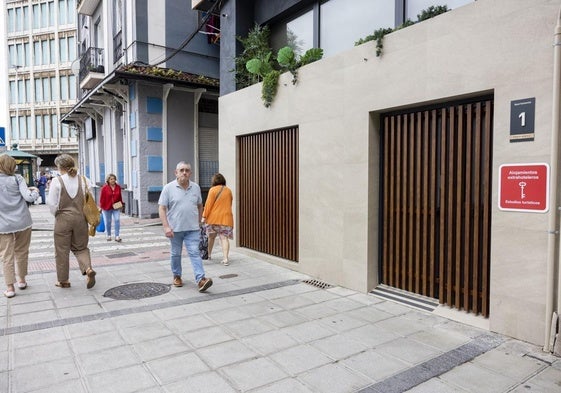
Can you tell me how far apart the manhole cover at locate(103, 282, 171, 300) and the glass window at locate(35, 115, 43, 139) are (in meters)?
41.8

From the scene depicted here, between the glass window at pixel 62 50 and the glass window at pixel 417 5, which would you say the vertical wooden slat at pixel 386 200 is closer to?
the glass window at pixel 417 5

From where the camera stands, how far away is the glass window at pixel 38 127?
135 feet

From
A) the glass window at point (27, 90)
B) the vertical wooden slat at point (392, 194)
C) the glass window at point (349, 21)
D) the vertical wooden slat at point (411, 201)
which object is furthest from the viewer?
the glass window at point (27, 90)

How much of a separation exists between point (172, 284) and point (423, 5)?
17.8 ft

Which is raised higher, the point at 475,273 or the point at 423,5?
the point at 423,5

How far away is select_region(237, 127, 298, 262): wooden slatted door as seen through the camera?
298 inches

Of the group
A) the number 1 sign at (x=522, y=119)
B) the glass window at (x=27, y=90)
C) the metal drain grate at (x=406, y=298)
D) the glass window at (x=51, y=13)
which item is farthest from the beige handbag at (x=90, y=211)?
the glass window at (x=27, y=90)

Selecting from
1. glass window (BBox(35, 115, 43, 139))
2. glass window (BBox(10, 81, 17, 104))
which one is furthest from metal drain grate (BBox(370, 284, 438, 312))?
glass window (BBox(10, 81, 17, 104))

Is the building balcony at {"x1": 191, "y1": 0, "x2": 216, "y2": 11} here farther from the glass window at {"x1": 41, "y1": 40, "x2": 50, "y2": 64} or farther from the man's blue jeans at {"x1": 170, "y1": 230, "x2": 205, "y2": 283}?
the glass window at {"x1": 41, "y1": 40, "x2": 50, "y2": 64}

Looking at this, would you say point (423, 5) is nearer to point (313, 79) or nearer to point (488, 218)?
point (313, 79)

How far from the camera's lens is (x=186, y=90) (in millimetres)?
15133

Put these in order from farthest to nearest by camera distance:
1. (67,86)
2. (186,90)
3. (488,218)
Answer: (67,86) → (186,90) → (488,218)

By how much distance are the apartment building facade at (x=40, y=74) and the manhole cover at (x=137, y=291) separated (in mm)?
38456

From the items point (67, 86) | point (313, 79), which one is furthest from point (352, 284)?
point (67, 86)
